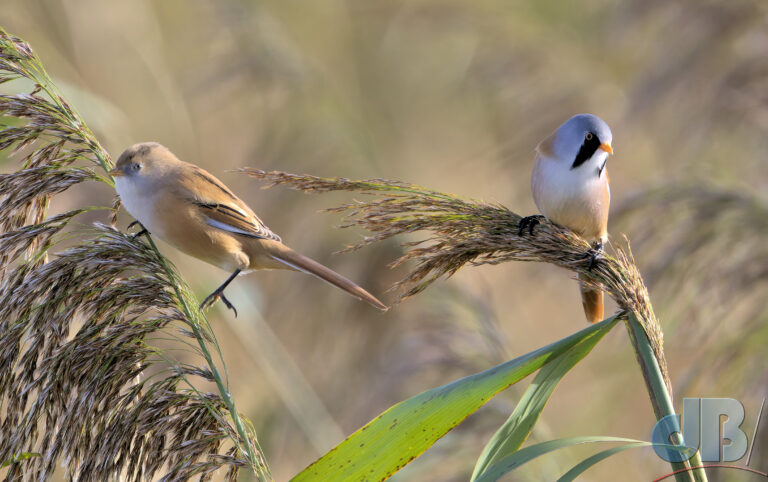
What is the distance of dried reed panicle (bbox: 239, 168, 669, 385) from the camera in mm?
1653

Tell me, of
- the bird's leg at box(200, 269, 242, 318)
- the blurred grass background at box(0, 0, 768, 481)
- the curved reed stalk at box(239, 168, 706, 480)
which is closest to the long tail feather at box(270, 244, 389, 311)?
the bird's leg at box(200, 269, 242, 318)

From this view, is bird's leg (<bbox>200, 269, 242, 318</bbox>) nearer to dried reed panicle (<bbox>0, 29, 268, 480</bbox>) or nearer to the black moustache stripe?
dried reed panicle (<bbox>0, 29, 268, 480</bbox>)

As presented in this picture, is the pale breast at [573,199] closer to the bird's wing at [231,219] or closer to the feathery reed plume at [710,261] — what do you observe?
the feathery reed plume at [710,261]

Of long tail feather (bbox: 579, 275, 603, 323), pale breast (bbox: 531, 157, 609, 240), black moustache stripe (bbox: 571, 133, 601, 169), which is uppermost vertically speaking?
black moustache stripe (bbox: 571, 133, 601, 169)

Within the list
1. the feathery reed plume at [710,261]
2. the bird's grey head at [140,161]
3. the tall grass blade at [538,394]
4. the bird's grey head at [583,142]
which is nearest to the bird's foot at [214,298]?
the bird's grey head at [140,161]

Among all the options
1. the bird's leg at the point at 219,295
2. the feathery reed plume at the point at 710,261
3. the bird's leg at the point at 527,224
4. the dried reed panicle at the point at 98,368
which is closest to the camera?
the dried reed panicle at the point at 98,368

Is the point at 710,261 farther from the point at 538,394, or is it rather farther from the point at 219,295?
the point at 219,295

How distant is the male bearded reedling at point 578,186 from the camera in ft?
7.54

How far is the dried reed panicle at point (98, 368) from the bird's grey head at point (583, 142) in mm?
1268

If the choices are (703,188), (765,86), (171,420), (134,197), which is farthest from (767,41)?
(171,420)

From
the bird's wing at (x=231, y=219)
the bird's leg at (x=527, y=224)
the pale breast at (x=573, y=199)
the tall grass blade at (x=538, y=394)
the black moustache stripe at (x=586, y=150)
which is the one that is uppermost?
the bird's wing at (x=231, y=219)

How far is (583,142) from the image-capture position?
229cm

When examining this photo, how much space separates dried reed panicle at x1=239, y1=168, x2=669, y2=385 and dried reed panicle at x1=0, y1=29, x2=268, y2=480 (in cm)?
37

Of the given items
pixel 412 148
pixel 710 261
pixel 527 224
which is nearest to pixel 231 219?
pixel 527 224
